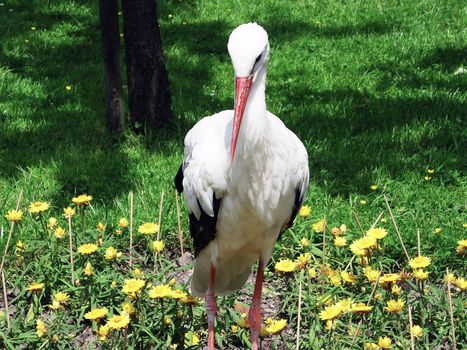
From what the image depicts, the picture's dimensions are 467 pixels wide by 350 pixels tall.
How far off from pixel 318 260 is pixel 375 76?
2986 millimetres

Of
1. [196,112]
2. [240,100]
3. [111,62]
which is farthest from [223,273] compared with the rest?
[196,112]

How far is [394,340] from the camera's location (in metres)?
3.63

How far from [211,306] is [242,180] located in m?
0.67

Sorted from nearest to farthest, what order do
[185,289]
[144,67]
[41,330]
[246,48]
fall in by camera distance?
[246,48] → [41,330] → [185,289] → [144,67]

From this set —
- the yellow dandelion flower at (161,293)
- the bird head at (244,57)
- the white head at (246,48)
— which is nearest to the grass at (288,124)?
the yellow dandelion flower at (161,293)

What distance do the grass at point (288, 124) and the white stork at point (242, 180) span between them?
0.26 metres

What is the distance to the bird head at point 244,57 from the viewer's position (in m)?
2.98

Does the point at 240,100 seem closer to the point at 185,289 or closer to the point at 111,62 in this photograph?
the point at 185,289

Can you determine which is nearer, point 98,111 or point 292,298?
point 292,298

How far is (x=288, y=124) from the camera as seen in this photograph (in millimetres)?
6004

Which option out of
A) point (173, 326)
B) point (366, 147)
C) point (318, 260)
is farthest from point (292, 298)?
point (366, 147)

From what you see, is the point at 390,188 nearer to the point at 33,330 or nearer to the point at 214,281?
the point at 214,281

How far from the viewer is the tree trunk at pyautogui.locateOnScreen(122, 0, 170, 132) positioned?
5617 mm

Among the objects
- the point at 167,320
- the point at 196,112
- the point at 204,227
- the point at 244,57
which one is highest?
the point at 244,57
